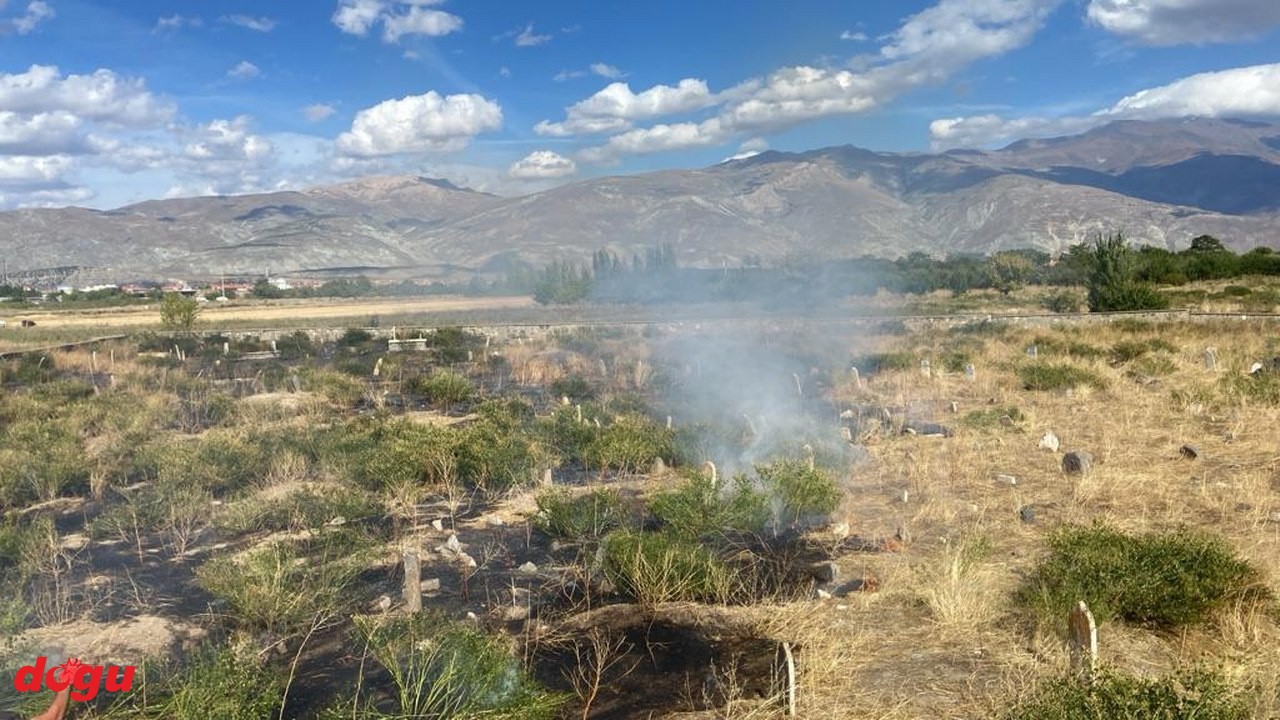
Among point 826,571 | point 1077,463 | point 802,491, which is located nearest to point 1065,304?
point 1077,463

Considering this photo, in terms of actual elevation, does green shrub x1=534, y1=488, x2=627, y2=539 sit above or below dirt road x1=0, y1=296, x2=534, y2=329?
below

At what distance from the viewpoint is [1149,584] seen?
18.5 feet

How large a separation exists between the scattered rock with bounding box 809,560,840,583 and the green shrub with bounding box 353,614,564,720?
2.86 meters

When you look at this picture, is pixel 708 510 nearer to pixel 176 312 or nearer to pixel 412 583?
pixel 412 583

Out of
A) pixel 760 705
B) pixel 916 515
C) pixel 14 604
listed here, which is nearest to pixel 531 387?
pixel 916 515

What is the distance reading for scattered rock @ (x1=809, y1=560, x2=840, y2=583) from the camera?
6.87 m

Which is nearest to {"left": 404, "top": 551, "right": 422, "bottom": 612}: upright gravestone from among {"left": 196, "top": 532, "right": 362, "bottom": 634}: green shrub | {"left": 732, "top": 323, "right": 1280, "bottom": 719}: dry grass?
{"left": 196, "top": 532, "right": 362, "bottom": 634}: green shrub

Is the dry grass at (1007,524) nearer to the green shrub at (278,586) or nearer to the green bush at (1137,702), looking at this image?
the green bush at (1137,702)

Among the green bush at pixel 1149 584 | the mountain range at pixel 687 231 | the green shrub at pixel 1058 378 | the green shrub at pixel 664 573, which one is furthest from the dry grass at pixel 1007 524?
the mountain range at pixel 687 231

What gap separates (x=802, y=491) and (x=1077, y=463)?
367cm

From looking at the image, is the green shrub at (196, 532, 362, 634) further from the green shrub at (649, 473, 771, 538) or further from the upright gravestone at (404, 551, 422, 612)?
the green shrub at (649, 473, 771, 538)

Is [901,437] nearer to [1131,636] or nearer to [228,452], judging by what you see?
[1131,636]

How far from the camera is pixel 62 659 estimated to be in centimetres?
577

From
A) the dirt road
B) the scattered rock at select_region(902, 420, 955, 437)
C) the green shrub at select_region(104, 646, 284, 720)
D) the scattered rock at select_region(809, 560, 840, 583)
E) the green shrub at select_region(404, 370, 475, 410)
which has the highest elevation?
the dirt road
